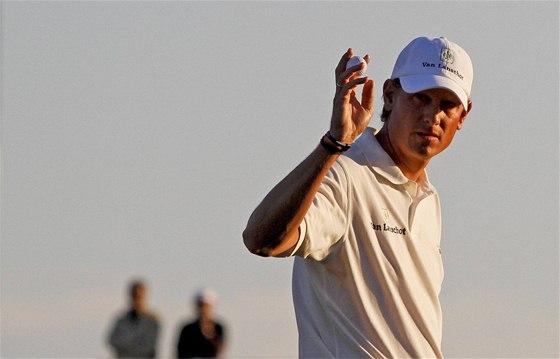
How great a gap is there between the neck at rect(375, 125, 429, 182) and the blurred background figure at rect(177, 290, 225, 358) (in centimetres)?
888

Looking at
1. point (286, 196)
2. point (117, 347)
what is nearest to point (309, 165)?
point (286, 196)

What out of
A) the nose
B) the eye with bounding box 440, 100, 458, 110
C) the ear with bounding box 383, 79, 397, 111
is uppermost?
the ear with bounding box 383, 79, 397, 111

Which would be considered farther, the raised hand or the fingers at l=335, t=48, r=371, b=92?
the fingers at l=335, t=48, r=371, b=92

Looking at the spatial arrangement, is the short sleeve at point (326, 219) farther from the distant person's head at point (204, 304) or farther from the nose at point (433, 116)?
the distant person's head at point (204, 304)

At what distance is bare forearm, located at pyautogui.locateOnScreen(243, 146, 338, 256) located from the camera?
648 centimetres

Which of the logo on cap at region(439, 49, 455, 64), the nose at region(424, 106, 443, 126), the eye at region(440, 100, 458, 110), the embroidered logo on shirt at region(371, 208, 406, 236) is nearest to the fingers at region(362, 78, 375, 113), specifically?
the embroidered logo on shirt at region(371, 208, 406, 236)

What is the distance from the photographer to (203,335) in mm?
16531

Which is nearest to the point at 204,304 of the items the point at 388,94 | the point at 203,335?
the point at 203,335

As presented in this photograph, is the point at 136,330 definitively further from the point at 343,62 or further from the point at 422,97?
the point at 343,62

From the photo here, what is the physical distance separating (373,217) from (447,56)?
99 centimetres

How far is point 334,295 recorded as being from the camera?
23.1 ft

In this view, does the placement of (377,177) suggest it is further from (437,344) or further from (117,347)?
(117,347)

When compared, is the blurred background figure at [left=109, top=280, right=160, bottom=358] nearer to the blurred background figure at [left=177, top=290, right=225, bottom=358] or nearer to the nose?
the blurred background figure at [left=177, top=290, right=225, bottom=358]

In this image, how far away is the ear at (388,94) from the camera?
7.73 meters
